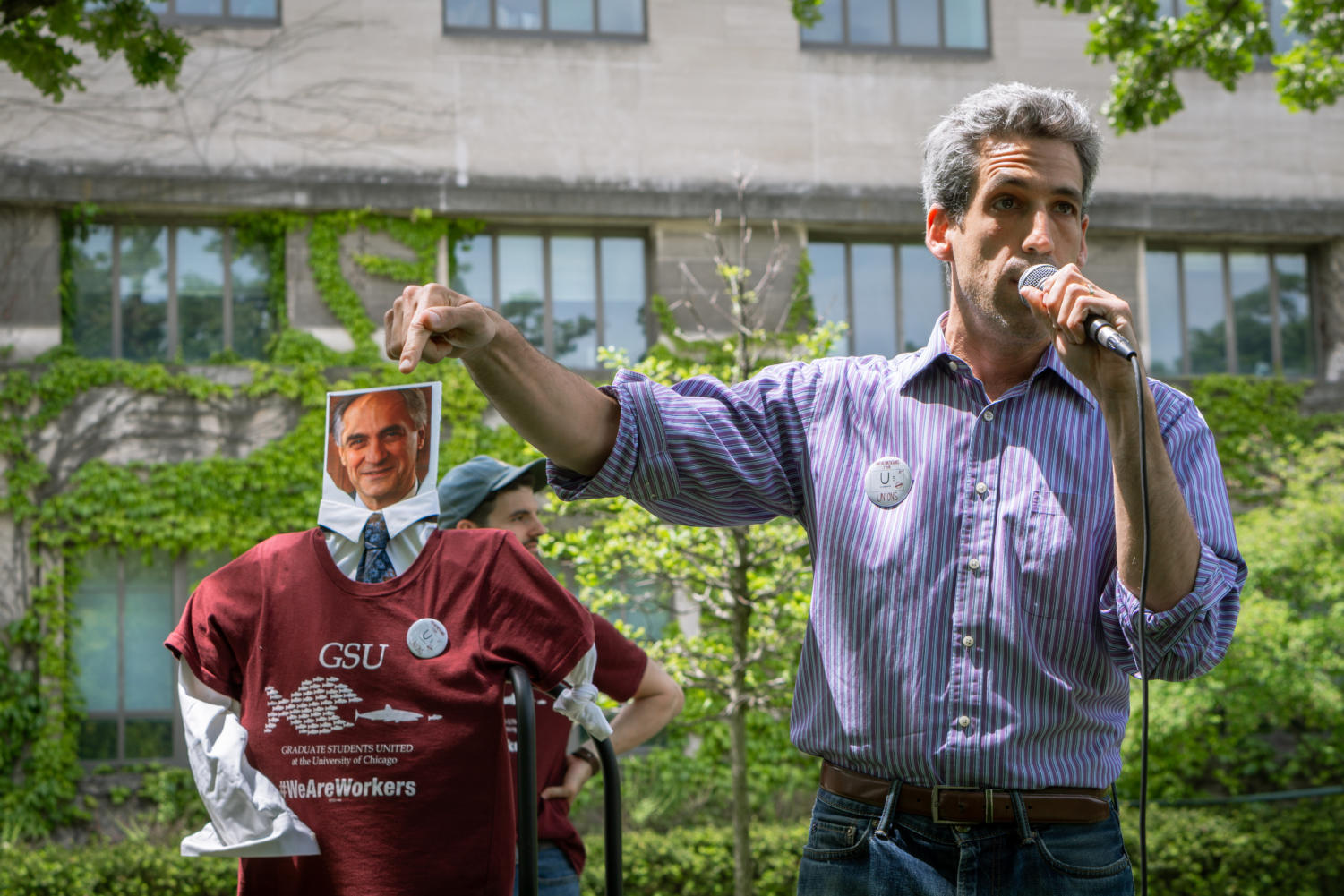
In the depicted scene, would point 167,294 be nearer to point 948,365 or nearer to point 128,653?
point 128,653

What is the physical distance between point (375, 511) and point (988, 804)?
1.60 m

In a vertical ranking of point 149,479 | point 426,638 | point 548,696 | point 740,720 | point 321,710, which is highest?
point 149,479

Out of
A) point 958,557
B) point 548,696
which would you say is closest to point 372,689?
point 548,696

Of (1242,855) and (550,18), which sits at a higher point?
(550,18)

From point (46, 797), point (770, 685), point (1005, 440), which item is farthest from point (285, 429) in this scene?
point (1005, 440)

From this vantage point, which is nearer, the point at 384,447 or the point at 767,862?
the point at 384,447

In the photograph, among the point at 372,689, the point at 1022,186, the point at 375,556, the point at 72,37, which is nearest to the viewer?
the point at 1022,186

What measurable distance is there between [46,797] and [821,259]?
29.3 ft

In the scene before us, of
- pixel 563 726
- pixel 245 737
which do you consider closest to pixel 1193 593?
pixel 245 737

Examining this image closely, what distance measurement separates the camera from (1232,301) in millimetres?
15531

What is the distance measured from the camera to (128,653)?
42.0 feet

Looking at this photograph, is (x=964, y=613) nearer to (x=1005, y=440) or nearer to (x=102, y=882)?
(x=1005, y=440)

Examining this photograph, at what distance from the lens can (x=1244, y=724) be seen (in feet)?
34.9

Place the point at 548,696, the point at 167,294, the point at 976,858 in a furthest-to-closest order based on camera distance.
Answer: the point at 167,294, the point at 548,696, the point at 976,858
